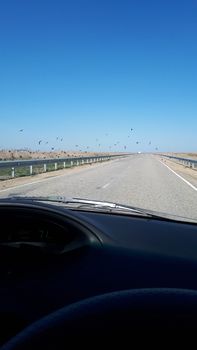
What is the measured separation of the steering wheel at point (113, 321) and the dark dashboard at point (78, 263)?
1264 millimetres

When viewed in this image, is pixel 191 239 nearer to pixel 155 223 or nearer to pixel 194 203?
pixel 155 223

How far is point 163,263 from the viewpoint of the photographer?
3.22 m

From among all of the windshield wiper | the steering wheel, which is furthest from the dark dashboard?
→ the steering wheel

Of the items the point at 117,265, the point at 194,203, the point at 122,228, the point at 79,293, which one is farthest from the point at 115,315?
the point at 194,203

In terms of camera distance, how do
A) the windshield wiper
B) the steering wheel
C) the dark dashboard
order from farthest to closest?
the windshield wiper, the dark dashboard, the steering wheel

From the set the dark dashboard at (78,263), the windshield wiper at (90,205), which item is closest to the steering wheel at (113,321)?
the dark dashboard at (78,263)

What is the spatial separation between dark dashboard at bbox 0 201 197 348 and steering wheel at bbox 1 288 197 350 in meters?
1.26

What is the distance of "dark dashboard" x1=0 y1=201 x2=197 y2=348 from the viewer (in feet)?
9.73

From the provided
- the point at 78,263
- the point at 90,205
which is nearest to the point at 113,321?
the point at 78,263

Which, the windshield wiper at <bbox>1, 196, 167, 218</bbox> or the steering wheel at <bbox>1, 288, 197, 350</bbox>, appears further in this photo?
the windshield wiper at <bbox>1, 196, 167, 218</bbox>

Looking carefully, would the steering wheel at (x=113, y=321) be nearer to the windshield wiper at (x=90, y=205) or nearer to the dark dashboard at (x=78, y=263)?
the dark dashboard at (x=78, y=263)

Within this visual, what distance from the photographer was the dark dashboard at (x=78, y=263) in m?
2.97

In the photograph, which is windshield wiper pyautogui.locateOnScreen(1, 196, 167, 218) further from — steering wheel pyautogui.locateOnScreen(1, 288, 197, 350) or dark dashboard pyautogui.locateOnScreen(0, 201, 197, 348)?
steering wheel pyautogui.locateOnScreen(1, 288, 197, 350)

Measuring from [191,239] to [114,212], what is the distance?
3.27 ft
